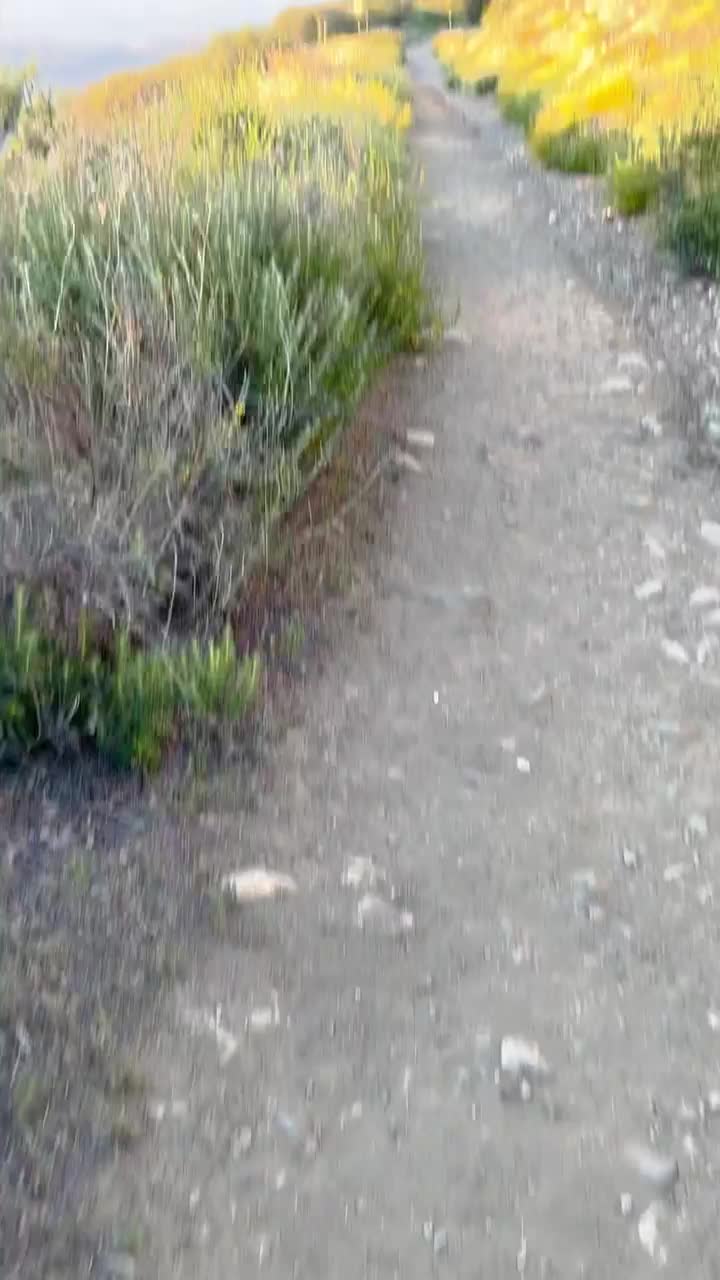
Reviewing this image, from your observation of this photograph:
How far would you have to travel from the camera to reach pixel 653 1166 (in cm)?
242

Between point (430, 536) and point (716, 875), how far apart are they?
82.7 inches

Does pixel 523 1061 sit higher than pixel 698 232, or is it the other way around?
pixel 698 232

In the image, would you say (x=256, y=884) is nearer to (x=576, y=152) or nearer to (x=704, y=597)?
(x=704, y=597)

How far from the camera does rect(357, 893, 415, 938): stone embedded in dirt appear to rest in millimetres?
3016

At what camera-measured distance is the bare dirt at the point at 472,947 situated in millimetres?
2324

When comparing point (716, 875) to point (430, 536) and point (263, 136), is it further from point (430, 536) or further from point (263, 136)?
point (263, 136)

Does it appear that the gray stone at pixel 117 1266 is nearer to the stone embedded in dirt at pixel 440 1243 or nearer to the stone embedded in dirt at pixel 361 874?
the stone embedded in dirt at pixel 440 1243

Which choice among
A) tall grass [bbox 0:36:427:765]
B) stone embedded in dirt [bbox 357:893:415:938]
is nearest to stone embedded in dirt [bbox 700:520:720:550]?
tall grass [bbox 0:36:427:765]

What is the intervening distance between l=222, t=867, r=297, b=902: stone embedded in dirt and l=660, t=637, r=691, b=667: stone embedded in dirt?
5.22ft

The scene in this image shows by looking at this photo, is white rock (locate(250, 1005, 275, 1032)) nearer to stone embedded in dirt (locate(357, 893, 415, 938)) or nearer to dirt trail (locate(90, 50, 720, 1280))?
dirt trail (locate(90, 50, 720, 1280))

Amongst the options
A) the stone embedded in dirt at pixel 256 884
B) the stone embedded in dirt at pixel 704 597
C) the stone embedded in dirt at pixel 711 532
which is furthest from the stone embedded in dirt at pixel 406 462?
the stone embedded in dirt at pixel 256 884

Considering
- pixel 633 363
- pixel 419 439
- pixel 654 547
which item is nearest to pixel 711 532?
pixel 654 547

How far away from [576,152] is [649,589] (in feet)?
27.1

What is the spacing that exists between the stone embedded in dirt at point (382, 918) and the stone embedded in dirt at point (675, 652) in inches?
58.1
